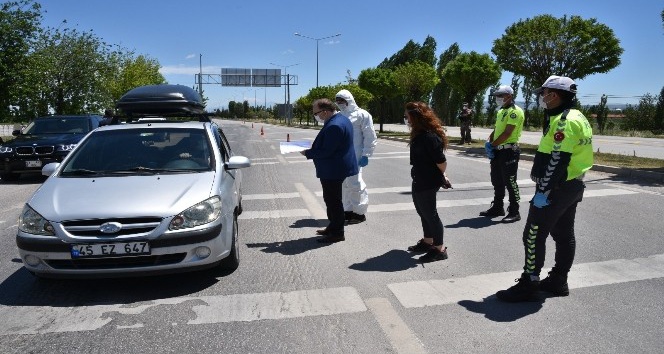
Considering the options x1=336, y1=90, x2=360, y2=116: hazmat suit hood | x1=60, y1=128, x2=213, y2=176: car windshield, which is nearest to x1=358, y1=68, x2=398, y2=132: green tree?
x1=336, y1=90, x2=360, y2=116: hazmat suit hood

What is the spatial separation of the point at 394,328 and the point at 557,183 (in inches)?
63.1

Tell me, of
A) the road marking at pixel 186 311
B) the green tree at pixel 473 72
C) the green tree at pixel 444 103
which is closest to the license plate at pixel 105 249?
the road marking at pixel 186 311

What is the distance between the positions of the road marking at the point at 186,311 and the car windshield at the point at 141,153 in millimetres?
1372

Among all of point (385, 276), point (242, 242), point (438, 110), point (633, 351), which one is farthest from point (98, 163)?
point (438, 110)

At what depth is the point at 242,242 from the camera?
593 centimetres

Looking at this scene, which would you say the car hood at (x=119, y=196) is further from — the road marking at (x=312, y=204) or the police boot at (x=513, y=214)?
the police boot at (x=513, y=214)

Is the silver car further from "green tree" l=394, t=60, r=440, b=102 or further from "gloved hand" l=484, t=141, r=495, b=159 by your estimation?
"green tree" l=394, t=60, r=440, b=102

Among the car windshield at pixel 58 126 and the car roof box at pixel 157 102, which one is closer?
the car roof box at pixel 157 102

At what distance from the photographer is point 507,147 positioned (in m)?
6.97

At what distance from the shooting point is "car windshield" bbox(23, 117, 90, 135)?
12406mm

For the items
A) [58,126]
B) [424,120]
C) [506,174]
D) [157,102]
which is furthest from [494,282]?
[58,126]

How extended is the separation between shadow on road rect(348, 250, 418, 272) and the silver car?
4.08ft

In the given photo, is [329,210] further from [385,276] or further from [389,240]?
[385,276]

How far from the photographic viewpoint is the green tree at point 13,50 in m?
19.7
